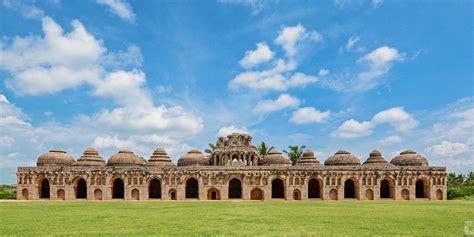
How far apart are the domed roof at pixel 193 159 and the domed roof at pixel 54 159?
579 inches

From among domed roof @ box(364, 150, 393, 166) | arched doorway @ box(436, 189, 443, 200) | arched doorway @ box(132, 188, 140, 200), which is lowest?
arched doorway @ box(436, 189, 443, 200)

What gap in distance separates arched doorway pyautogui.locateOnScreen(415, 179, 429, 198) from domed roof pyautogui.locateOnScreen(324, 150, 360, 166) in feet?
26.6

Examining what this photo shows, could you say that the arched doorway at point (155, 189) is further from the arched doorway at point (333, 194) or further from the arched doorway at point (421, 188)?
the arched doorway at point (421, 188)

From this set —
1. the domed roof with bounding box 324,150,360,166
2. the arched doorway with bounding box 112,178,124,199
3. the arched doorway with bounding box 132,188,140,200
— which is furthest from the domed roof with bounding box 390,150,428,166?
the arched doorway with bounding box 112,178,124,199

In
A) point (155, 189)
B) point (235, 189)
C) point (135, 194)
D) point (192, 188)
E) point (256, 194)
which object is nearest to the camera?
point (135, 194)

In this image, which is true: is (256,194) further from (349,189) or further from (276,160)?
(349,189)

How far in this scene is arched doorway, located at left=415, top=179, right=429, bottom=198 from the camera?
46.6m

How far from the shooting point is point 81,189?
49.0 m

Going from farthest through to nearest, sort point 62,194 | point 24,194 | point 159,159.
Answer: point 159,159 → point 24,194 → point 62,194

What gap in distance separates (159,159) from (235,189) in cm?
1109

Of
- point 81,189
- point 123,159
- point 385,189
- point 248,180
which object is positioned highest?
point 123,159

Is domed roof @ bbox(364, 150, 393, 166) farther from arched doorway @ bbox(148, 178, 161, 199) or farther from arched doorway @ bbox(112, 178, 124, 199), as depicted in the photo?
arched doorway @ bbox(112, 178, 124, 199)

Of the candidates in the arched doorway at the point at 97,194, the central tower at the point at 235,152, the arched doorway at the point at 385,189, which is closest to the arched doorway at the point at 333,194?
the arched doorway at the point at 385,189

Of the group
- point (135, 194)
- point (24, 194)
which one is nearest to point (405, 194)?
point (135, 194)
